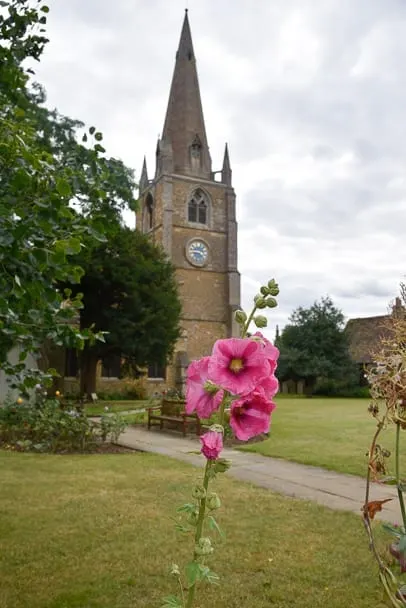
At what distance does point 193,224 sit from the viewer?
4081 centimetres

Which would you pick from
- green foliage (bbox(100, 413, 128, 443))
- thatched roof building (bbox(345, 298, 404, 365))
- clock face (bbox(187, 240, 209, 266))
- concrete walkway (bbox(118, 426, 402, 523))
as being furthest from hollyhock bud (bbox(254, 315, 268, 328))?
thatched roof building (bbox(345, 298, 404, 365))

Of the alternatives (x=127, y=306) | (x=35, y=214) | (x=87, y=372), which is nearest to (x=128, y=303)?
(x=127, y=306)

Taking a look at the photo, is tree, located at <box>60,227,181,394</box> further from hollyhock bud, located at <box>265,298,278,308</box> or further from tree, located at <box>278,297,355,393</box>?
hollyhock bud, located at <box>265,298,278,308</box>

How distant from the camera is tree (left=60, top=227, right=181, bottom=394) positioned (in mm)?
27172

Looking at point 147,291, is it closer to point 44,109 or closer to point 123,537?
point 44,109

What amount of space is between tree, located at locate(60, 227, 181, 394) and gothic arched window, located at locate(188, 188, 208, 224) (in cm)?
1214

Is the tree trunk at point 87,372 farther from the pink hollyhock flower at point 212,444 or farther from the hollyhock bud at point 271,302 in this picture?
the pink hollyhock flower at point 212,444

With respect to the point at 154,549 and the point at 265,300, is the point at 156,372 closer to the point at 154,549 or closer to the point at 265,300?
the point at 154,549

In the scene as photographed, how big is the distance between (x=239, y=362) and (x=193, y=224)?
39.7 metres

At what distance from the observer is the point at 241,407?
1677 millimetres

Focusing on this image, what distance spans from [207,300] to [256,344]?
38548 millimetres

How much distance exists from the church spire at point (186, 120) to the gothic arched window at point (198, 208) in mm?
1883

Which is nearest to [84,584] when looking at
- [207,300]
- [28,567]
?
[28,567]

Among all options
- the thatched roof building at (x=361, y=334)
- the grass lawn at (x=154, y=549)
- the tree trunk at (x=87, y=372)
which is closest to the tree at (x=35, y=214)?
the grass lawn at (x=154, y=549)
